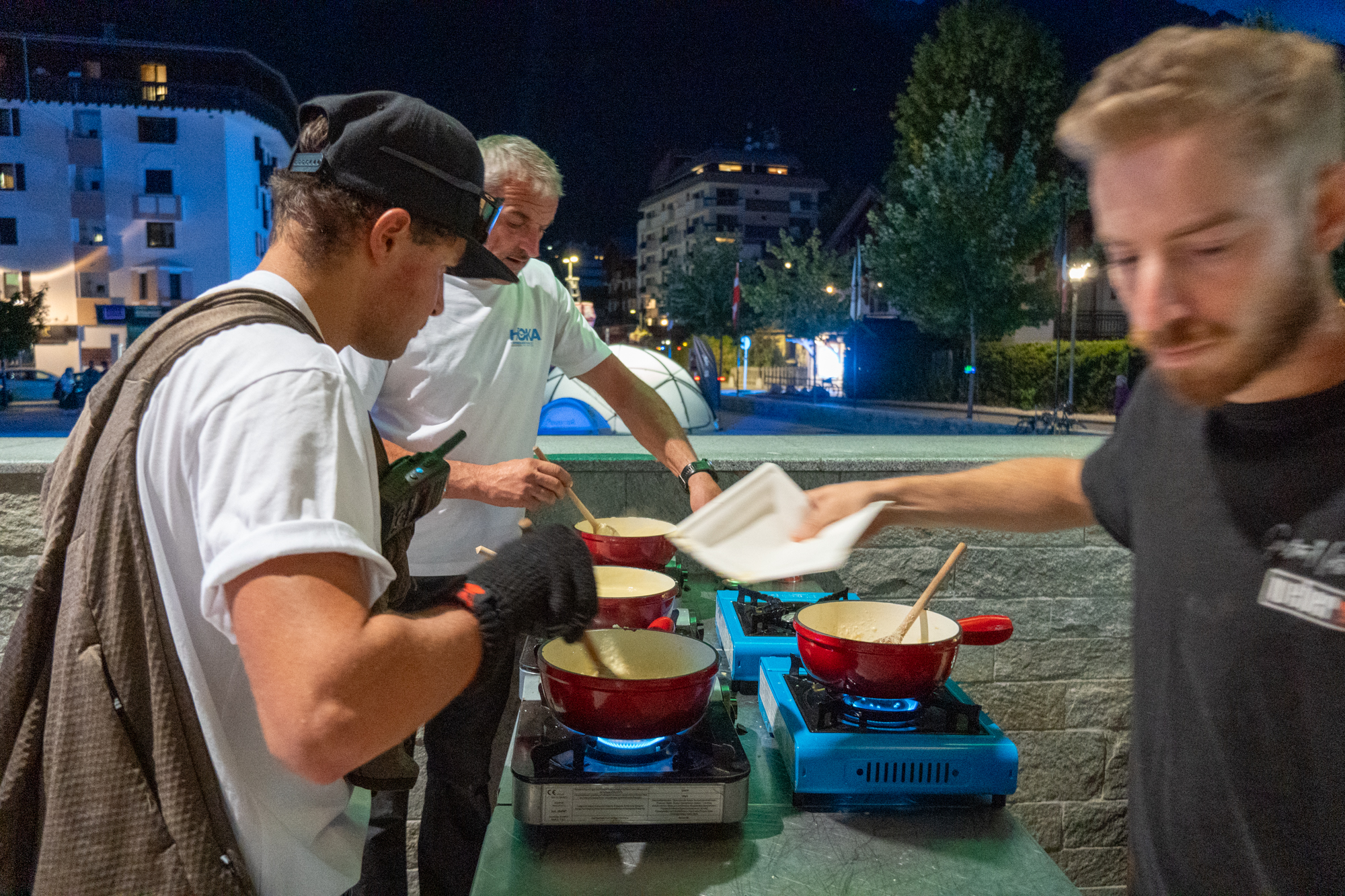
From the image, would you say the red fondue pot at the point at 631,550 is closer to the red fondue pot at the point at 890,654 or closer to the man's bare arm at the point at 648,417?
the man's bare arm at the point at 648,417

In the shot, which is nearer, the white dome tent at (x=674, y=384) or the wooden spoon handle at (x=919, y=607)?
the wooden spoon handle at (x=919, y=607)

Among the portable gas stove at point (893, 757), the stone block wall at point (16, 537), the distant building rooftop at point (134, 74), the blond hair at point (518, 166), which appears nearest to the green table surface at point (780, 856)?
the portable gas stove at point (893, 757)

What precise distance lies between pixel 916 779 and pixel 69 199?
4532cm

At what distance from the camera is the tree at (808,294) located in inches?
1281

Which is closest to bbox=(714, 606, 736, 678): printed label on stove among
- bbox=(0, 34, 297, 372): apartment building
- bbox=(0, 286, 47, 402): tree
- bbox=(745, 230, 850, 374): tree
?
bbox=(0, 286, 47, 402): tree

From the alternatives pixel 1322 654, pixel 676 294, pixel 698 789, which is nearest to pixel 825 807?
pixel 698 789

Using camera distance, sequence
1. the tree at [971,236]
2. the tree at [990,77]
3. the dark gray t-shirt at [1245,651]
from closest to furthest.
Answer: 1. the dark gray t-shirt at [1245,651]
2. the tree at [971,236]
3. the tree at [990,77]

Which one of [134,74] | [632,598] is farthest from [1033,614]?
[134,74]

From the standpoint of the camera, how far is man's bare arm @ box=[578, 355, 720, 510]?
8.92 feet

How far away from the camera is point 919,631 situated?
1.65 metres

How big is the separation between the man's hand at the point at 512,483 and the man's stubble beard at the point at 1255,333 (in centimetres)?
159

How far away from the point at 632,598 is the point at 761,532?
552 mm

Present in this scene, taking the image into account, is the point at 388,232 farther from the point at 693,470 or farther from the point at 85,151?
the point at 85,151

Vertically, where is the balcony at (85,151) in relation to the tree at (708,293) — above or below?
above
